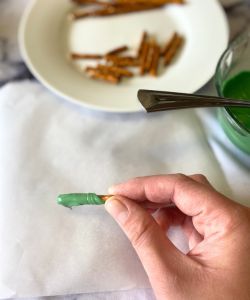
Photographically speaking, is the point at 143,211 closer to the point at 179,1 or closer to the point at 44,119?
the point at 44,119

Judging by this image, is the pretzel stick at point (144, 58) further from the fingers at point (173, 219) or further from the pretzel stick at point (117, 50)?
the fingers at point (173, 219)

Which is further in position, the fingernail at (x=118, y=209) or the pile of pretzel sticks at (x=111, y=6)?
the pile of pretzel sticks at (x=111, y=6)

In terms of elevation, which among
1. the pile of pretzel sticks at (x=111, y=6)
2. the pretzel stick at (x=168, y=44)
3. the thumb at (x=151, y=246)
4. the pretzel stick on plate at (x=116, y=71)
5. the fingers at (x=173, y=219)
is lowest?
the fingers at (x=173, y=219)

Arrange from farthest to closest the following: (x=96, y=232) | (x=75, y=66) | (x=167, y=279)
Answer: (x=75, y=66)
(x=96, y=232)
(x=167, y=279)

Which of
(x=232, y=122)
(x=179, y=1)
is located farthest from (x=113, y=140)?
→ (x=179, y=1)

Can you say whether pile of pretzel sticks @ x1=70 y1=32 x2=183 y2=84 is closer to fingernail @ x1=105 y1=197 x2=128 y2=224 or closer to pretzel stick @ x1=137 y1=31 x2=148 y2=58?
pretzel stick @ x1=137 y1=31 x2=148 y2=58

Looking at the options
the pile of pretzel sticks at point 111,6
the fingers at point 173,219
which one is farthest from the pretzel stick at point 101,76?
the fingers at point 173,219
